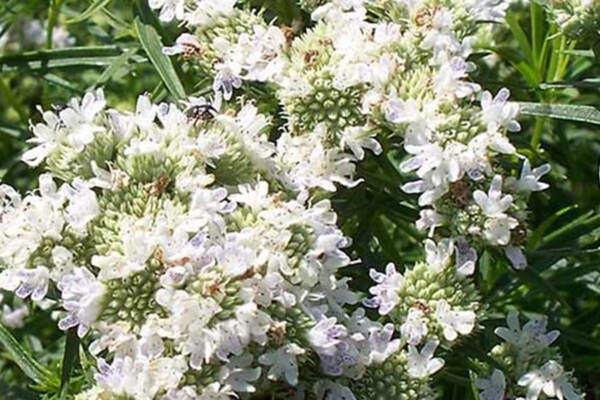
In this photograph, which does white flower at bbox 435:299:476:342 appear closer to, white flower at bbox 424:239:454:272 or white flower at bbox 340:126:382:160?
white flower at bbox 424:239:454:272

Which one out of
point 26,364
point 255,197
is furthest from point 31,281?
point 255,197

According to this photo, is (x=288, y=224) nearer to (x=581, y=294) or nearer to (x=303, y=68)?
(x=303, y=68)

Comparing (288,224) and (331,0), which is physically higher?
(331,0)

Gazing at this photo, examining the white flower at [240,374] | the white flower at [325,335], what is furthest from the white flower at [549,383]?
the white flower at [240,374]

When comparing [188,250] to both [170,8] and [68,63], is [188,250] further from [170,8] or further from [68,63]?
[68,63]

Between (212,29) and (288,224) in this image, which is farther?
(212,29)

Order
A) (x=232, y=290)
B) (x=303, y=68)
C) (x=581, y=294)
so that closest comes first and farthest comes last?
(x=232, y=290), (x=303, y=68), (x=581, y=294)

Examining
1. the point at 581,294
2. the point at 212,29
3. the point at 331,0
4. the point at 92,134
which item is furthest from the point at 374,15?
the point at 581,294

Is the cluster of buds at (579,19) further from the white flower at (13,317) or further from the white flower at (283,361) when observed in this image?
the white flower at (13,317)

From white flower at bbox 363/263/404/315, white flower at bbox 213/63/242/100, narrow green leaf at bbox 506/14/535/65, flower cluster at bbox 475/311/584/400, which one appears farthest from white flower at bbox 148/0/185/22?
flower cluster at bbox 475/311/584/400
